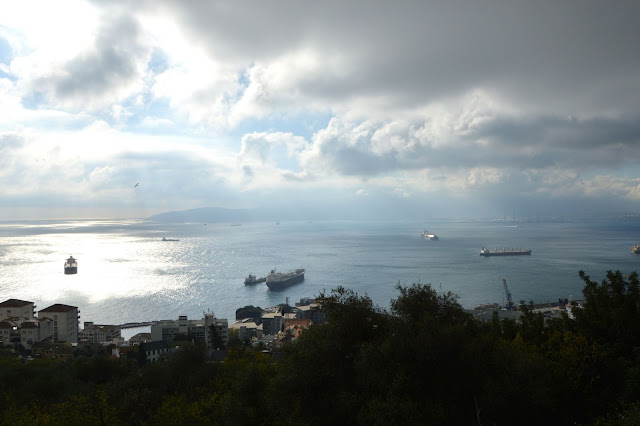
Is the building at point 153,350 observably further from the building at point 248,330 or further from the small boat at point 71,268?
the small boat at point 71,268

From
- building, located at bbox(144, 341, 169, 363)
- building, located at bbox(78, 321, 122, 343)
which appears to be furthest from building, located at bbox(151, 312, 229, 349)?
building, located at bbox(144, 341, 169, 363)

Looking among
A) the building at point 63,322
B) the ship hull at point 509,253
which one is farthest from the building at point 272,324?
the ship hull at point 509,253

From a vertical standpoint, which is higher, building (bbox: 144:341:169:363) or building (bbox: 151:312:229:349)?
building (bbox: 144:341:169:363)

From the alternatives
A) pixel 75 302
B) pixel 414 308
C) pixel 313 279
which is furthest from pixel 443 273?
pixel 414 308

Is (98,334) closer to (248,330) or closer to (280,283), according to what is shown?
(248,330)

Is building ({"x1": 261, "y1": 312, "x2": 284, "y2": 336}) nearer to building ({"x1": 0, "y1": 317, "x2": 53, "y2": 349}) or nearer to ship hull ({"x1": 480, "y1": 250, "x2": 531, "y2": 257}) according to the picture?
building ({"x1": 0, "y1": 317, "x2": 53, "y2": 349})

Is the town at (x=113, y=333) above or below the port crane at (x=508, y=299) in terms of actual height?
above

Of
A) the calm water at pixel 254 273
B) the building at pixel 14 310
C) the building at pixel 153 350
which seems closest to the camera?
the building at pixel 153 350

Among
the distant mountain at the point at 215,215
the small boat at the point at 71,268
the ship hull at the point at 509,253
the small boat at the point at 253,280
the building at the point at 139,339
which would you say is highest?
Result: the distant mountain at the point at 215,215
